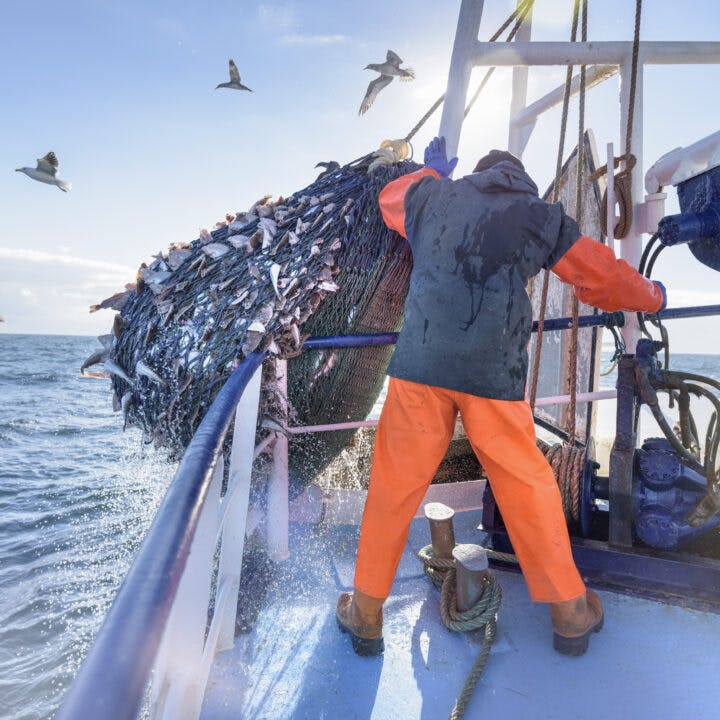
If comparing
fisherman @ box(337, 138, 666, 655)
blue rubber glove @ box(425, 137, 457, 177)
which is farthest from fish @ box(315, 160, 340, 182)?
fisherman @ box(337, 138, 666, 655)

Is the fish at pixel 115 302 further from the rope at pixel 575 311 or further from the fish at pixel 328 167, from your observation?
the rope at pixel 575 311

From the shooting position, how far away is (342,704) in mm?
1726

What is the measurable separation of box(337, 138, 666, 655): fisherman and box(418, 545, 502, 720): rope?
224 mm

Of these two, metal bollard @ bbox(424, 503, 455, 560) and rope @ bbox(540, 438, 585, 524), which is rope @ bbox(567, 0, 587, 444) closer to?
rope @ bbox(540, 438, 585, 524)

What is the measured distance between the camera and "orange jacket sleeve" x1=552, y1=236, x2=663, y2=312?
77.8 inches

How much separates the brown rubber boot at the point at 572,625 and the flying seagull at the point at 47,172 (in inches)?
300

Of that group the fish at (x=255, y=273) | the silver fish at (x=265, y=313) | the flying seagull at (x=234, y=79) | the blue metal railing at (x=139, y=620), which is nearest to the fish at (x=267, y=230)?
the fish at (x=255, y=273)

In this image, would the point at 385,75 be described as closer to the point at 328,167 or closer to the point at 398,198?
the point at 328,167

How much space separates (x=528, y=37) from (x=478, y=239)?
429cm

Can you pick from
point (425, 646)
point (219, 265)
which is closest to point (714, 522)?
point (425, 646)

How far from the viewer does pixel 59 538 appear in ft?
20.4

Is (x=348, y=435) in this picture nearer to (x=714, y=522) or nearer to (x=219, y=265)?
(x=219, y=265)

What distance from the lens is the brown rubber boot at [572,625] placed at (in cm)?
190

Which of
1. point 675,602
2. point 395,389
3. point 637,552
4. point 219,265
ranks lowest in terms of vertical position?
point 675,602
